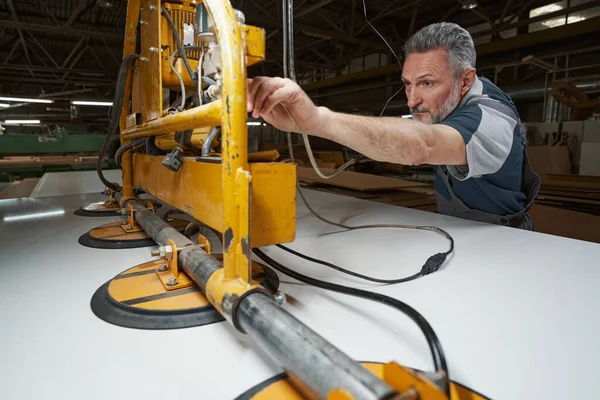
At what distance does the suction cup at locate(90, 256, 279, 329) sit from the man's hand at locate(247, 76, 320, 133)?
1.35 ft

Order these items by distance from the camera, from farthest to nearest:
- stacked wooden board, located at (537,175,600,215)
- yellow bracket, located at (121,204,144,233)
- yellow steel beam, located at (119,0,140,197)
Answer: stacked wooden board, located at (537,175,600,215), yellow steel beam, located at (119,0,140,197), yellow bracket, located at (121,204,144,233)

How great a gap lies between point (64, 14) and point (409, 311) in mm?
7899

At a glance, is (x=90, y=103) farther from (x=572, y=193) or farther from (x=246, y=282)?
(x=572, y=193)

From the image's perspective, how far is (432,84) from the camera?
5.09 ft

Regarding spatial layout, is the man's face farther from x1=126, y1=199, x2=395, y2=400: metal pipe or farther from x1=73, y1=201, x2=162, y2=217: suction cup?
x1=73, y1=201, x2=162, y2=217: suction cup

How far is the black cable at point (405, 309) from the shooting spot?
0.56 metres

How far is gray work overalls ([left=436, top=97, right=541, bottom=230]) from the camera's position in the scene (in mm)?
1385

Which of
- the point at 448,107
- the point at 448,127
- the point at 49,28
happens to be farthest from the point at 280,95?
the point at 49,28

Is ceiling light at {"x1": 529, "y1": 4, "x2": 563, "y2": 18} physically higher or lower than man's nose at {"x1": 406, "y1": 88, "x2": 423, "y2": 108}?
higher

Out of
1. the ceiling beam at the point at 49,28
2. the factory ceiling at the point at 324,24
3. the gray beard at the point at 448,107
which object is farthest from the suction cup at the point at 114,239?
the ceiling beam at the point at 49,28

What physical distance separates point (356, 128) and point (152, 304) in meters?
0.67

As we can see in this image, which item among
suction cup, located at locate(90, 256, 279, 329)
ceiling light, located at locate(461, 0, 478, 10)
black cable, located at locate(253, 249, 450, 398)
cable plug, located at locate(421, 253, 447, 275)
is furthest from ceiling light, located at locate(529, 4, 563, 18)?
suction cup, located at locate(90, 256, 279, 329)

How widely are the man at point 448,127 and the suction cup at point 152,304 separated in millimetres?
451

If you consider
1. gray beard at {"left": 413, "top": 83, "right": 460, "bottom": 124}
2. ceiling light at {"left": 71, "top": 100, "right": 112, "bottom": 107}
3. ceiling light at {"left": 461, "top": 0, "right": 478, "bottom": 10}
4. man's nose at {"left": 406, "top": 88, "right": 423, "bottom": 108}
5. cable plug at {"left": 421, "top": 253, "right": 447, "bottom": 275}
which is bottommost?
cable plug at {"left": 421, "top": 253, "right": 447, "bottom": 275}
